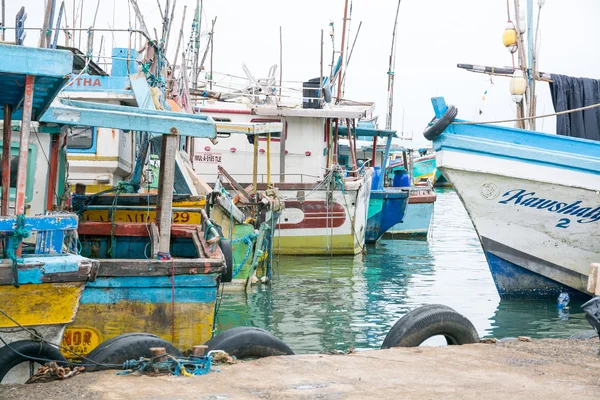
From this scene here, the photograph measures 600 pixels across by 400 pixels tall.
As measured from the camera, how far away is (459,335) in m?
6.82

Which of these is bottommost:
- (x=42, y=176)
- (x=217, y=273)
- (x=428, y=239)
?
(x=428, y=239)

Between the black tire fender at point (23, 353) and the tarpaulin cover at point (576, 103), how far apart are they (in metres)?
10.1

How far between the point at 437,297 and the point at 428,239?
40.2 ft

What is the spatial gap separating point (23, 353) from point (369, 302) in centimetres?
844

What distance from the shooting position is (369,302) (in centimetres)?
1313

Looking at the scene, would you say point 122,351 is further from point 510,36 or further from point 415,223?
point 415,223

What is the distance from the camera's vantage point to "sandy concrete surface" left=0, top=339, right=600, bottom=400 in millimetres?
4848

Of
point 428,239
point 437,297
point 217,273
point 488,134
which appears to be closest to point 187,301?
point 217,273

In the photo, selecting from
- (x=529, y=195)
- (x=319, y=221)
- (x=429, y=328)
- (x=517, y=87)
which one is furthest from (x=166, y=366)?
(x=319, y=221)

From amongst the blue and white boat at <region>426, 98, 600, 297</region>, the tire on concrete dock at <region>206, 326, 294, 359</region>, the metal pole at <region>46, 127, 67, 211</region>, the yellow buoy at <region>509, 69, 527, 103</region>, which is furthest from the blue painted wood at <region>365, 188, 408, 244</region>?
the tire on concrete dock at <region>206, 326, 294, 359</region>

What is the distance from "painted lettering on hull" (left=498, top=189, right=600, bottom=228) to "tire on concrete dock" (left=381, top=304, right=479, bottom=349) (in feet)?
16.8

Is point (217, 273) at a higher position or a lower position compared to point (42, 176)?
lower

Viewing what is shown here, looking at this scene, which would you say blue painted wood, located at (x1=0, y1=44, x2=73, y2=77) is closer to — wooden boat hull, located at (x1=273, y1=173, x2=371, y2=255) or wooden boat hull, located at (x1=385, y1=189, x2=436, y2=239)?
wooden boat hull, located at (x1=273, y1=173, x2=371, y2=255)

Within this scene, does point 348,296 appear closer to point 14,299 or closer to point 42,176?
point 42,176
